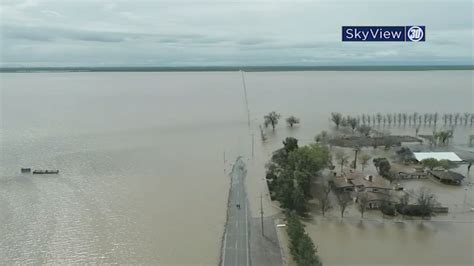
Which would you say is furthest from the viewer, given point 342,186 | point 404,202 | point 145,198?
point 342,186

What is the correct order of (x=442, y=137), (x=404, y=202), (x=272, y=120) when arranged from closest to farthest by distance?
(x=404, y=202)
(x=442, y=137)
(x=272, y=120)

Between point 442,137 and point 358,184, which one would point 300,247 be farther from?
point 442,137

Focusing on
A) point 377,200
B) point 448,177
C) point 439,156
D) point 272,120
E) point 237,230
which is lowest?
point 237,230

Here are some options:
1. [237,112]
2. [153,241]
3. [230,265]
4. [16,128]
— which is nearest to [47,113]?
[16,128]

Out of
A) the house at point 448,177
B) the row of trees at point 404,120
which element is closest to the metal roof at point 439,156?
the house at point 448,177

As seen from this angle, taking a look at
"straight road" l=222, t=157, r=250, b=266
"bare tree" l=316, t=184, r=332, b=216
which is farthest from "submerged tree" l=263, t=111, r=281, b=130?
"bare tree" l=316, t=184, r=332, b=216

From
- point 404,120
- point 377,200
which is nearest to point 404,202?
point 377,200
